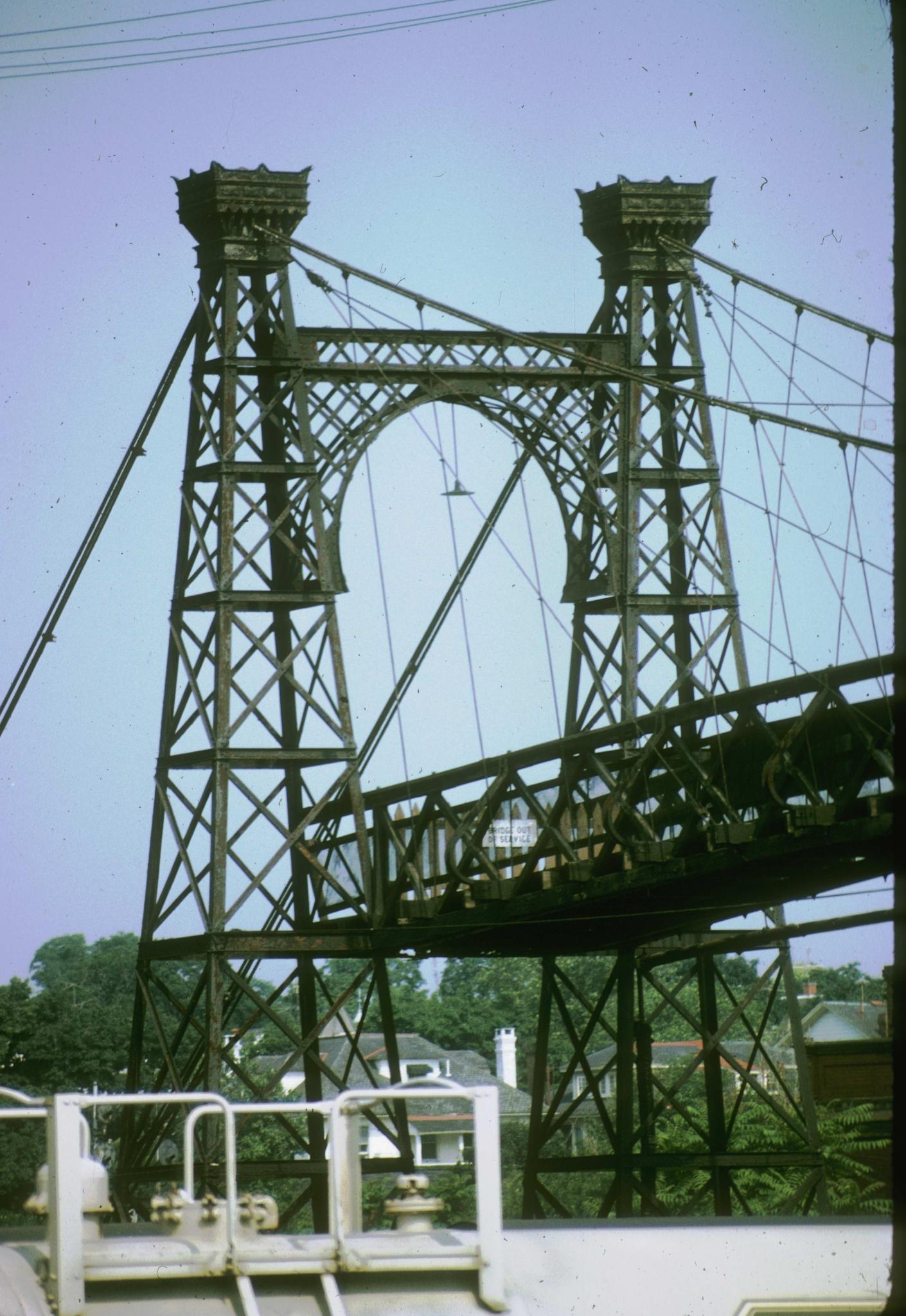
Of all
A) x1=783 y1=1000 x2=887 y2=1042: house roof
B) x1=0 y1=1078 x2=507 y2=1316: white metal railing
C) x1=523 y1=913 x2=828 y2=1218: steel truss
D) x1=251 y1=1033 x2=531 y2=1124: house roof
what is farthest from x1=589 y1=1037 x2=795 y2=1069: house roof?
x1=0 y1=1078 x2=507 y2=1316: white metal railing

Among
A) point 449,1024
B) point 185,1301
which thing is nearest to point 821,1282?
point 185,1301

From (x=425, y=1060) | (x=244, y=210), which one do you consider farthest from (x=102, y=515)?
(x=425, y=1060)

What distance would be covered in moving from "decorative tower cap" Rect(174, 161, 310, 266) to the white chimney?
220ft

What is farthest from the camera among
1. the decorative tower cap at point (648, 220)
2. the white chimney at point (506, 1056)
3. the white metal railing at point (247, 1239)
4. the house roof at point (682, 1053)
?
the white chimney at point (506, 1056)

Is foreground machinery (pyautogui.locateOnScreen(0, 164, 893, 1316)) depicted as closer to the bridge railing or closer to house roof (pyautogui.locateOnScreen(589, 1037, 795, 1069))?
the bridge railing

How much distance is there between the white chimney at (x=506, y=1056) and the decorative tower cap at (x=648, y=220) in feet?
214

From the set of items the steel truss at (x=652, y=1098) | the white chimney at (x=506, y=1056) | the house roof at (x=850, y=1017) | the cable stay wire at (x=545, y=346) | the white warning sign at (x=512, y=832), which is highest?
the cable stay wire at (x=545, y=346)

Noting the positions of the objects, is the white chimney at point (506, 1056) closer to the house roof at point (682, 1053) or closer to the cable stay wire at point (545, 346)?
the house roof at point (682, 1053)

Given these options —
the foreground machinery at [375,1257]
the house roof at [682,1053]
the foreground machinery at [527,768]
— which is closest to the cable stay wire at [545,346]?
the foreground machinery at [527,768]

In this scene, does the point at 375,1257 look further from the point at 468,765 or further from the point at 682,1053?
the point at 682,1053

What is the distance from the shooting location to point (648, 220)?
86.5ft

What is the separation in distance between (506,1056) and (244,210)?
7066 cm

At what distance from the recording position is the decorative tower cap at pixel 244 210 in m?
24.6

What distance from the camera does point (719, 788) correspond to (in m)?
20.9
